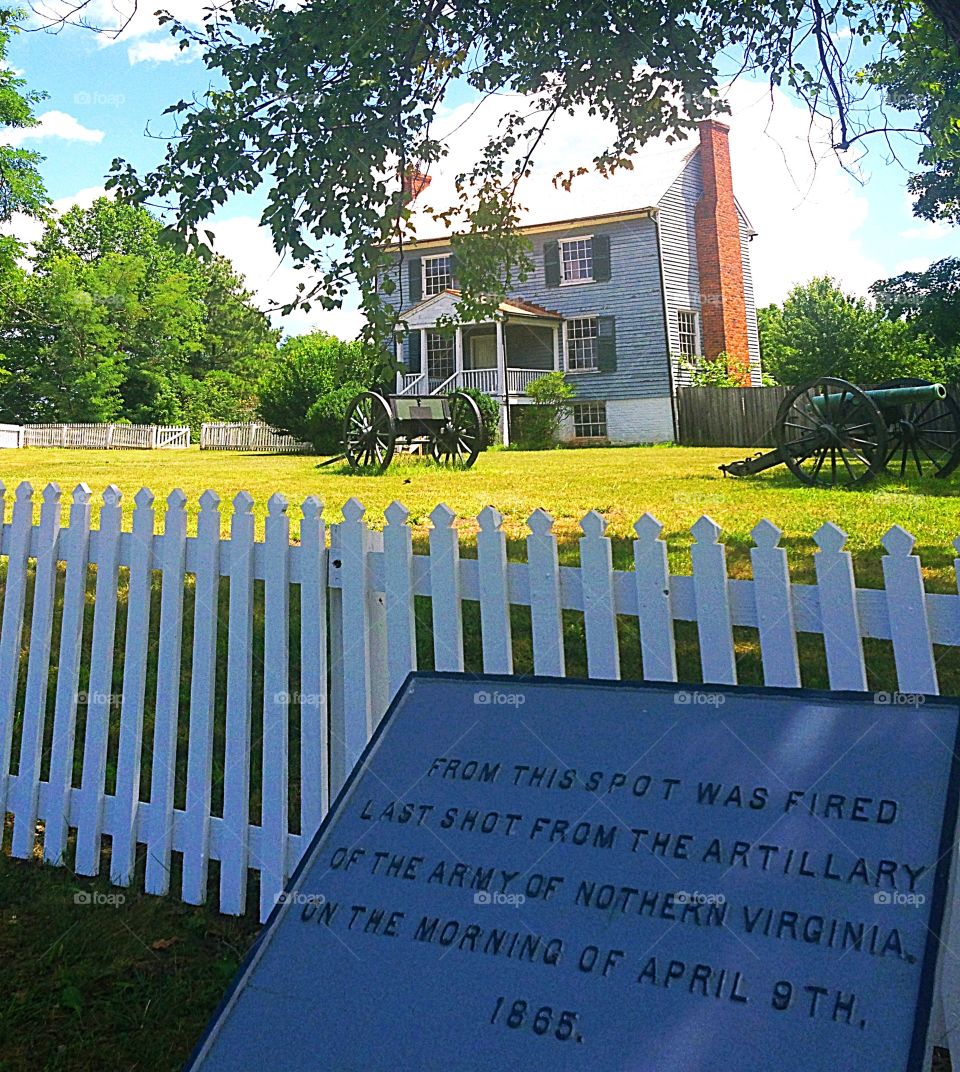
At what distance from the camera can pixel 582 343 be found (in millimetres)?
32062

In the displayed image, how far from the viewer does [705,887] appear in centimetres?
200

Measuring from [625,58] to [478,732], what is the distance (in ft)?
22.5

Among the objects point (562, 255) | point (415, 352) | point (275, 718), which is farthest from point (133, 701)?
point (415, 352)

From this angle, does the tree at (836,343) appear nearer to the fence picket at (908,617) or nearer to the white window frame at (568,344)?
the white window frame at (568,344)

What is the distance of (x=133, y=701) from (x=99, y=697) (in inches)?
6.4

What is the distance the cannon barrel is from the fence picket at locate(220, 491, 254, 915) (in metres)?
10.7

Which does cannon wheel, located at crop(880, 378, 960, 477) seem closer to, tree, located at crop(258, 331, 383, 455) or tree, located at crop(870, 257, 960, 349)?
tree, located at crop(870, 257, 960, 349)

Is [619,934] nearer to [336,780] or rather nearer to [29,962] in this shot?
[336,780]

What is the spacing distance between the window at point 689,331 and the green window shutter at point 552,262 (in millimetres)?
4082

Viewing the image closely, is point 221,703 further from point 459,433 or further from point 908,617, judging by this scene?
point 459,433

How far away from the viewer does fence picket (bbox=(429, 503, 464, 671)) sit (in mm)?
3154

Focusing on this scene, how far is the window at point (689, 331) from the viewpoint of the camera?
31.0 meters

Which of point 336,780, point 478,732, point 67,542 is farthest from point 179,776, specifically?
point 478,732

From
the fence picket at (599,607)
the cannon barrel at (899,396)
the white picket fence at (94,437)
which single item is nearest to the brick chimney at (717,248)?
the cannon barrel at (899,396)
